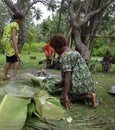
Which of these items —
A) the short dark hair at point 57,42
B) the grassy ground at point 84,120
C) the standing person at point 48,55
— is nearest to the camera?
the grassy ground at point 84,120

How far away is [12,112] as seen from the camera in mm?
4117

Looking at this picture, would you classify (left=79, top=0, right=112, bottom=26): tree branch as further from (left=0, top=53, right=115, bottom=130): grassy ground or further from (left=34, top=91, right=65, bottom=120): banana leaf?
(left=34, top=91, right=65, bottom=120): banana leaf

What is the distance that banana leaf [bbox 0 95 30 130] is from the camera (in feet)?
12.5

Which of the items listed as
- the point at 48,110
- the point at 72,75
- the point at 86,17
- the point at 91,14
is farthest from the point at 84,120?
the point at 91,14

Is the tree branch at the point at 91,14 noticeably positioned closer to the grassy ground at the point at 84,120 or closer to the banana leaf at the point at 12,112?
the grassy ground at the point at 84,120

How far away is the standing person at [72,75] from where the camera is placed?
5531mm

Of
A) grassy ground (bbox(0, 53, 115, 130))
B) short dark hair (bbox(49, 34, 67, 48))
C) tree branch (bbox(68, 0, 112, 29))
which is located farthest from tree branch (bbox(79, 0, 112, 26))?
short dark hair (bbox(49, 34, 67, 48))

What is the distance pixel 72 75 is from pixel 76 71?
0.32 ft

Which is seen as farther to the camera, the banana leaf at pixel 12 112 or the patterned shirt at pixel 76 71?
the patterned shirt at pixel 76 71

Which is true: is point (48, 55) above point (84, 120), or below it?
above

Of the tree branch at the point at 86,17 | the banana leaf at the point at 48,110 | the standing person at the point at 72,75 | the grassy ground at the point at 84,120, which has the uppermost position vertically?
the tree branch at the point at 86,17

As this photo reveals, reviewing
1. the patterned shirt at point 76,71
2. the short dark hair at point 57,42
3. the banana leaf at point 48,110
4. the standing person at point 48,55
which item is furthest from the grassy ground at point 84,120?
the standing person at point 48,55

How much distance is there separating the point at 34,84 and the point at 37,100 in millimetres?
1724

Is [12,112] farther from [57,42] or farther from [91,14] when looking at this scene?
[91,14]
